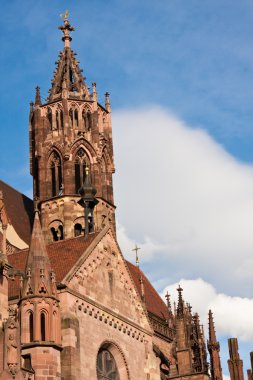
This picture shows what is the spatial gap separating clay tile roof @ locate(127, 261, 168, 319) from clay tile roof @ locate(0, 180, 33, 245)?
6.38 m

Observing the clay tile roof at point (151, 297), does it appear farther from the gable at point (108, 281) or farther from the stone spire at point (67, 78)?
the gable at point (108, 281)

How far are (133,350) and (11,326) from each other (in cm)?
812

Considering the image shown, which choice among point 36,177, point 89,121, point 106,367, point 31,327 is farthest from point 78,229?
point 31,327

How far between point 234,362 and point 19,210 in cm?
1832

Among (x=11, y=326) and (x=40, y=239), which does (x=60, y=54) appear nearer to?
(x=40, y=239)

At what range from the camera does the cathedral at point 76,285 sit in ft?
86.7

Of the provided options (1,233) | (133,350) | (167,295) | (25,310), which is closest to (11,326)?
(25,310)

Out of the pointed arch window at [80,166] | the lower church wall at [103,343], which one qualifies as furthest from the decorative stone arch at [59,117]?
the lower church wall at [103,343]

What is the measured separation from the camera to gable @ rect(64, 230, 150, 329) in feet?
96.1

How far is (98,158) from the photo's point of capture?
48219mm

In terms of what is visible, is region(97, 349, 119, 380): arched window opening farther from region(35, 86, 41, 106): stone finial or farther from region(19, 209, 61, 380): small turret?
region(35, 86, 41, 106): stone finial

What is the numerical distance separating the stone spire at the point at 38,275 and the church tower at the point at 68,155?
1694 cm

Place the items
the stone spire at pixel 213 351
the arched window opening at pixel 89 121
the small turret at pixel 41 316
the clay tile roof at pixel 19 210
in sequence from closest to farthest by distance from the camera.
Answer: the small turret at pixel 41 316, the stone spire at pixel 213 351, the clay tile roof at pixel 19 210, the arched window opening at pixel 89 121

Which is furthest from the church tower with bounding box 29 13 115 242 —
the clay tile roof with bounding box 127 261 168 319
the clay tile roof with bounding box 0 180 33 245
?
the clay tile roof with bounding box 127 261 168 319
